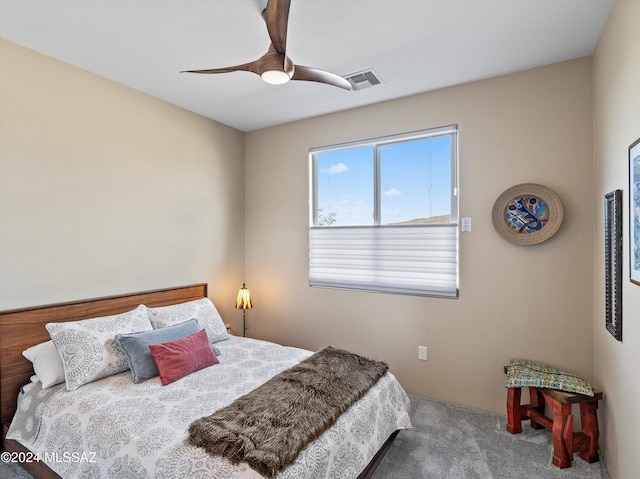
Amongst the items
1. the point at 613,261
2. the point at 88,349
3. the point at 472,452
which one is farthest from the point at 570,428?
the point at 88,349

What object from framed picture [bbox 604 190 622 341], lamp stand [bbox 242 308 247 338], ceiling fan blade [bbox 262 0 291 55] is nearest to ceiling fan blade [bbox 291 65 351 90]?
ceiling fan blade [bbox 262 0 291 55]

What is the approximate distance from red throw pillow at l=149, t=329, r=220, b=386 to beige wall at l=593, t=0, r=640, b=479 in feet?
8.07

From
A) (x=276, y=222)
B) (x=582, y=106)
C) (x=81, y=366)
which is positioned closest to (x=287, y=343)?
Answer: (x=276, y=222)

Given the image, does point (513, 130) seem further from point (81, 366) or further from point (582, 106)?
point (81, 366)

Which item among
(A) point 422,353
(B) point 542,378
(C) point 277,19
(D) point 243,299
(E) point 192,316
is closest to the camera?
(C) point 277,19

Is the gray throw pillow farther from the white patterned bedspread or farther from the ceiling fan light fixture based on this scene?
the ceiling fan light fixture

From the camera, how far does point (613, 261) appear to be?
1950 mm

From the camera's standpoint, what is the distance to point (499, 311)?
9.01ft

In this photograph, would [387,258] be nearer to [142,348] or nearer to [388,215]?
[388,215]

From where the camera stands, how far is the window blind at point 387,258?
9.80 feet

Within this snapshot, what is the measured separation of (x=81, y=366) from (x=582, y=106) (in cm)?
385

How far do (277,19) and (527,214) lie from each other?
223 cm

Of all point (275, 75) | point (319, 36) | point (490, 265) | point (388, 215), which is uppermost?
point (319, 36)

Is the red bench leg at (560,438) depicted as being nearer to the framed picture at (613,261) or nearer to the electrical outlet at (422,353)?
the framed picture at (613,261)
